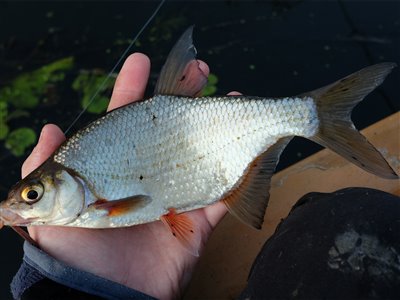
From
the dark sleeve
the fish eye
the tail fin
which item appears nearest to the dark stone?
the tail fin

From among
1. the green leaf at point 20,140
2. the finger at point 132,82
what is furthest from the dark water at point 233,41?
the finger at point 132,82

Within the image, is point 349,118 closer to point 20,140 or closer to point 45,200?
point 45,200

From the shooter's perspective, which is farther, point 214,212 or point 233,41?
point 233,41

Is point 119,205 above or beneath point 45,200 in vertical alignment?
beneath

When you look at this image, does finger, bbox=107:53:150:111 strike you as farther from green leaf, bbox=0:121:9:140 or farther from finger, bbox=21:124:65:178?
green leaf, bbox=0:121:9:140

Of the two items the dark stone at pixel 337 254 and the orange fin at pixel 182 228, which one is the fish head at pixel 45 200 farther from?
the dark stone at pixel 337 254

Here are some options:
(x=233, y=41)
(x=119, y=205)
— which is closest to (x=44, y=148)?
(x=119, y=205)
